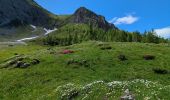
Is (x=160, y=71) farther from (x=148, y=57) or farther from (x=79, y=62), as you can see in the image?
(x=79, y=62)

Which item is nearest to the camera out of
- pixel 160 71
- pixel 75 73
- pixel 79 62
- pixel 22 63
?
pixel 75 73

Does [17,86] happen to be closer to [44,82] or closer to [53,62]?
[44,82]

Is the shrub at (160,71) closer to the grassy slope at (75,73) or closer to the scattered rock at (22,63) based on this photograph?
the grassy slope at (75,73)

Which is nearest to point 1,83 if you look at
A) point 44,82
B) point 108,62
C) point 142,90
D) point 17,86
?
point 17,86

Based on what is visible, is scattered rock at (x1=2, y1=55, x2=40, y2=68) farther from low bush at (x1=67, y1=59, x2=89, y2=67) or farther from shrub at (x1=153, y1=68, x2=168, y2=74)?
shrub at (x1=153, y1=68, x2=168, y2=74)

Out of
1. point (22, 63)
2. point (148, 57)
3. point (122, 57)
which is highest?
point (122, 57)

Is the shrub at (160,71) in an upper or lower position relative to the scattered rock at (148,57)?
lower

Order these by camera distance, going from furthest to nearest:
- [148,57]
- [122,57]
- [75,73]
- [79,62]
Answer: [148,57]
[122,57]
[79,62]
[75,73]

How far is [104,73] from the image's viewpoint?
55812 millimetres

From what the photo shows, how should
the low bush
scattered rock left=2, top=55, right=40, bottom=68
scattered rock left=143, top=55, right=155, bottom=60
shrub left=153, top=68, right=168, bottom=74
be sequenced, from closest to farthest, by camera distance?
1. shrub left=153, top=68, right=168, bottom=74
2. the low bush
3. scattered rock left=2, top=55, right=40, bottom=68
4. scattered rock left=143, top=55, right=155, bottom=60

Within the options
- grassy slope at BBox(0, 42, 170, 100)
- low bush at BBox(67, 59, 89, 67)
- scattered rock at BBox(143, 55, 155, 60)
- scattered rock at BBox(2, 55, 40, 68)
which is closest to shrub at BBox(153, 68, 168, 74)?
grassy slope at BBox(0, 42, 170, 100)

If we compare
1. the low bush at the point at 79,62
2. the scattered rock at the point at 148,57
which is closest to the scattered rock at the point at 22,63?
the low bush at the point at 79,62

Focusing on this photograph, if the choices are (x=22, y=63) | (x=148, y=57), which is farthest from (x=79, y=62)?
(x=148, y=57)

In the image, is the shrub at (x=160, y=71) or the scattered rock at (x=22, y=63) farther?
the scattered rock at (x=22, y=63)
